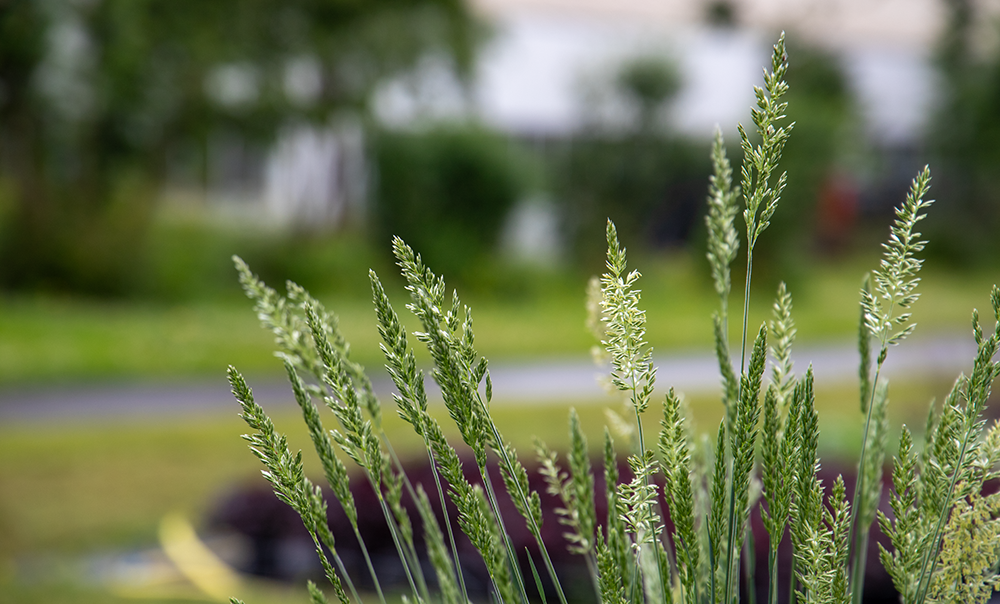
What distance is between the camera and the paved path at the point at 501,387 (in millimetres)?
8891

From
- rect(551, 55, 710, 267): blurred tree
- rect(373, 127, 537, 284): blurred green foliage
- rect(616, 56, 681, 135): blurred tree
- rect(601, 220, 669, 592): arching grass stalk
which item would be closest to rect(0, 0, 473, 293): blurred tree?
rect(373, 127, 537, 284): blurred green foliage

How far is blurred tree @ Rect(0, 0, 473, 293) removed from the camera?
13.4 metres

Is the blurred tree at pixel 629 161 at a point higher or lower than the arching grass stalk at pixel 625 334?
higher

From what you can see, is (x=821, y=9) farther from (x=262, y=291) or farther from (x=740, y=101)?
(x=262, y=291)

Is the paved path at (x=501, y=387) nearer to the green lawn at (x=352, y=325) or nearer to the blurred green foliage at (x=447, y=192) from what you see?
the green lawn at (x=352, y=325)

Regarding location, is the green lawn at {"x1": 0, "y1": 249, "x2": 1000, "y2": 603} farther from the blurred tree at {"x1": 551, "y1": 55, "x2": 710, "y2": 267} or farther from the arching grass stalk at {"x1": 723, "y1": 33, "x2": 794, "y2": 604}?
the arching grass stalk at {"x1": 723, "y1": 33, "x2": 794, "y2": 604}

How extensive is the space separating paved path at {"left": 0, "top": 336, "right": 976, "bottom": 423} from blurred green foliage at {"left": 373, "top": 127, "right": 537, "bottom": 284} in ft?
15.7

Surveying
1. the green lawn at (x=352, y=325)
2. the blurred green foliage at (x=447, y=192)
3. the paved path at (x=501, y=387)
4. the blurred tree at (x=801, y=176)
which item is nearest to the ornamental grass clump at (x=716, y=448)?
the paved path at (x=501, y=387)

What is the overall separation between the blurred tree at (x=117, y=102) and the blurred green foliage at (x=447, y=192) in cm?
162

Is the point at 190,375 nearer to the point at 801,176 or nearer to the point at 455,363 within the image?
the point at 455,363

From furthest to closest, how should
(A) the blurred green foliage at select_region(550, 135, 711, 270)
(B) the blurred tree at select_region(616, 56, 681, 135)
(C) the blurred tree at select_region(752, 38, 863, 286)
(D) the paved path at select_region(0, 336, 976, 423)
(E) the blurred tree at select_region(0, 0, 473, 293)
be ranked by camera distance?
1. (A) the blurred green foliage at select_region(550, 135, 711, 270)
2. (B) the blurred tree at select_region(616, 56, 681, 135)
3. (C) the blurred tree at select_region(752, 38, 863, 286)
4. (E) the blurred tree at select_region(0, 0, 473, 293)
5. (D) the paved path at select_region(0, 336, 976, 423)

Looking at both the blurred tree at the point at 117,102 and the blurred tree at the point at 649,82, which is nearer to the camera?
the blurred tree at the point at 117,102

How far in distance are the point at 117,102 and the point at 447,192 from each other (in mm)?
5569

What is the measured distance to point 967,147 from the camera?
77.5 ft
